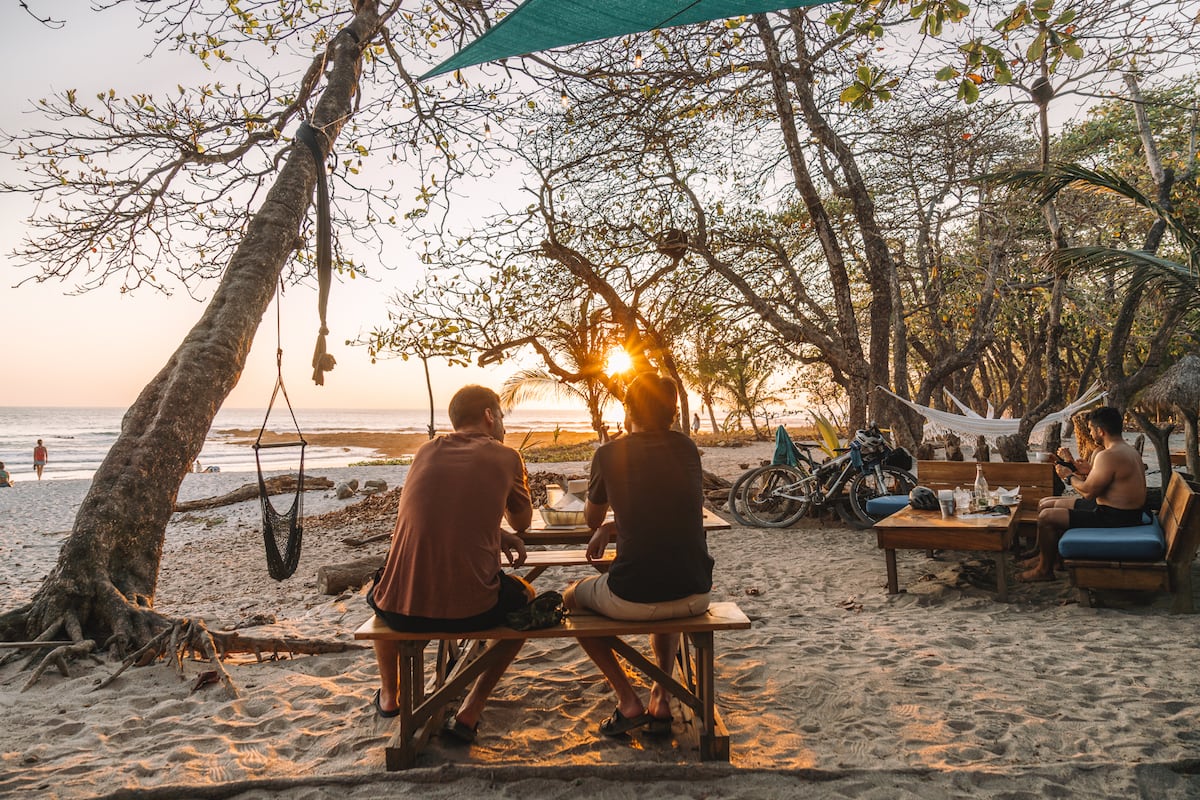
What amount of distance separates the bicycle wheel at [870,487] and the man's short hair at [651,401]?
5.83m

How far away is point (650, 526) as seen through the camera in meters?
2.66

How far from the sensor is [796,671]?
3.53 metres

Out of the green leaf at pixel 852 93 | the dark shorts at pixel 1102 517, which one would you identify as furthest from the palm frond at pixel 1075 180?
the green leaf at pixel 852 93

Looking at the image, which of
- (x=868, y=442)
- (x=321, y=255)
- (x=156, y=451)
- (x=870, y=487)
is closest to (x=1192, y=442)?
(x=870, y=487)

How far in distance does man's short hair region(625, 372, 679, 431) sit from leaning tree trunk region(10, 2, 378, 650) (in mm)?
2820

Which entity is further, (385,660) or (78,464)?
(78,464)

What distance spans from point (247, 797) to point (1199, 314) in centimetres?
1504

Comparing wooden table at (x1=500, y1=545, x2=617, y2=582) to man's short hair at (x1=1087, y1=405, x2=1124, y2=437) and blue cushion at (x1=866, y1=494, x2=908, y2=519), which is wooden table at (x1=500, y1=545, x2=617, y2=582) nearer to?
man's short hair at (x1=1087, y1=405, x2=1124, y2=437)

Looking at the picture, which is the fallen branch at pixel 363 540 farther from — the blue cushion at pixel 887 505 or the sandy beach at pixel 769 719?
the blue cushion at pixel 887 505

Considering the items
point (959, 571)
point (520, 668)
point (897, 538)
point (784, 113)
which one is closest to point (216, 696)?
point (520, 668)

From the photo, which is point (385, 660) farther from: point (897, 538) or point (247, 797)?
point (897, 538)

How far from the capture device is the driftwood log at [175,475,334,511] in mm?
12578

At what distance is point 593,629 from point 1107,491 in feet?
14.0

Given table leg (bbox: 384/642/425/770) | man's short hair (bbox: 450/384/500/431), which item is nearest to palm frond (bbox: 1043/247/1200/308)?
man's short hair (bbox: 450/384/500/431)
